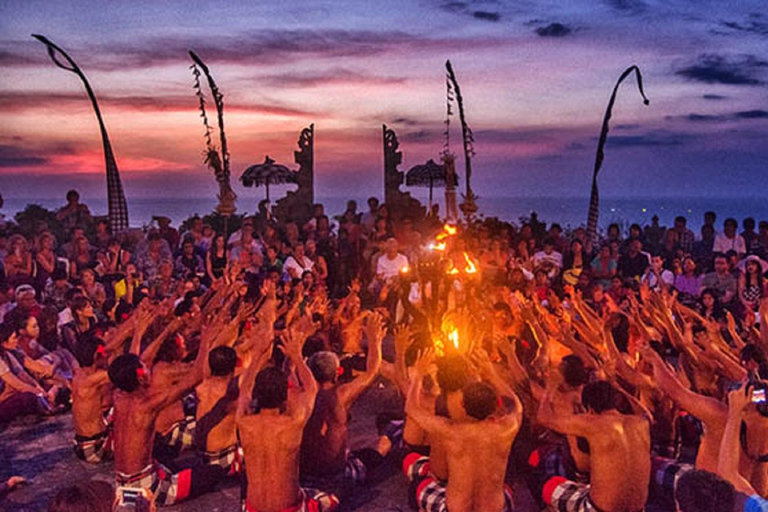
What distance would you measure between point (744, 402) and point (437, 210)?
1608cm

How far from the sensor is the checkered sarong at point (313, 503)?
A: 16.9 ft

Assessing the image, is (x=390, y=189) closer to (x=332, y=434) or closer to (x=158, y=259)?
(x=158, y=259)

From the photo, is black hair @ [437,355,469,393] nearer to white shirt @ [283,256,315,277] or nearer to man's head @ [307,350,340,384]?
man's head @ [307,350,340,384]

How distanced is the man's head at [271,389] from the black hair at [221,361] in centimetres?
118

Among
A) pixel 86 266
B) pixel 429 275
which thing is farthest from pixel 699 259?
pixel 86 266

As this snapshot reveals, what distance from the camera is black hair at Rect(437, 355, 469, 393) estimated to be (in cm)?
553

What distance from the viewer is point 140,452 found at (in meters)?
5.63

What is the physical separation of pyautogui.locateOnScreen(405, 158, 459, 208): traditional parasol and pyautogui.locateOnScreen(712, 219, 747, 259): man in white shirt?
31.0 feet

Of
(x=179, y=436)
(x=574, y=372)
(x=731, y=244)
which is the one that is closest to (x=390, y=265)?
(x=179, y=436)

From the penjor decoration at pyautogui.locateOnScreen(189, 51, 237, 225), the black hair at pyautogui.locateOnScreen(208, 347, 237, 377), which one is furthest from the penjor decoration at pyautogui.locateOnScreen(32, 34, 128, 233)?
the black hair at pyautogui.locateOnScreen(208, 347, 237, 377)

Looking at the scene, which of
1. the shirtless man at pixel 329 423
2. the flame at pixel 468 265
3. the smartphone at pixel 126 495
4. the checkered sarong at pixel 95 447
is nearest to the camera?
the smartphone at pixel 126 495

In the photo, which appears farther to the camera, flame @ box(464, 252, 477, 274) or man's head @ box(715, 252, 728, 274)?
man's head @ box(715, 252, 728, 274)

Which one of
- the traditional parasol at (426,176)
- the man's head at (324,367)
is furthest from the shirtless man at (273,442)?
the traditional parasol at (426,176)

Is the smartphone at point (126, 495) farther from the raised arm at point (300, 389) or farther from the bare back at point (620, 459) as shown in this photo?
the bare back at point (620, 459)
